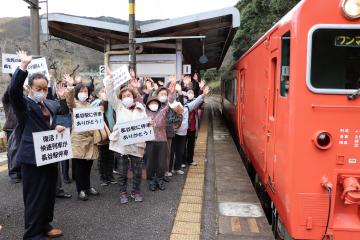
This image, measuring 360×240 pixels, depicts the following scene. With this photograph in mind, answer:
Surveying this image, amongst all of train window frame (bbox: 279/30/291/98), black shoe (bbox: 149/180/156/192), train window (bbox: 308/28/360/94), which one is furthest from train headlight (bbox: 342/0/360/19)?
black shoe (bbox: 149/180/156/192)

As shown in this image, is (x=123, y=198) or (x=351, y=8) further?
(x=123, y=198)

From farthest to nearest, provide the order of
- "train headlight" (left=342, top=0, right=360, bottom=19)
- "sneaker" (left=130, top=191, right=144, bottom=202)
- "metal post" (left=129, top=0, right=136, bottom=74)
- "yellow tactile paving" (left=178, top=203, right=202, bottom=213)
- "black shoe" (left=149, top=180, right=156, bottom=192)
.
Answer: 1. "metal post" (left=129, top=0, right=136, bottom=74)
2. "black shoe" (left=149, top=180, right=156, bottom=192)
3. "sneaker" (left=130, top=191, right=144, bottom=202)
4. "yellow tactile paving" (left=178, top=203, right=202, bottom=213)
5. "train headlight" (left=342, top=0, right=360, bottom=19)

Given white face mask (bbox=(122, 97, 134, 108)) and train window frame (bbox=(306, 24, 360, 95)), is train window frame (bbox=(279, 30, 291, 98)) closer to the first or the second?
train window frame (bbox=(306, 24, 360, 95))

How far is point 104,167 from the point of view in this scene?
244 inches

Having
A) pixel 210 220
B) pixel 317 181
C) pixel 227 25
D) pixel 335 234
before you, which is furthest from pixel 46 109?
pixel 227 25

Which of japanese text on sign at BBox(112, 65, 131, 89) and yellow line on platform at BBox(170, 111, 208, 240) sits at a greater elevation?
japanese text on sign at BBox(112, 65, 131, 89)

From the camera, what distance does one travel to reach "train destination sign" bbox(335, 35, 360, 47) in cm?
338

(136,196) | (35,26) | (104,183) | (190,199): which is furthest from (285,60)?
(35,26)

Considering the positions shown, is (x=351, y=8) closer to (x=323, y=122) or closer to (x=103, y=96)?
(x=323, y=122)

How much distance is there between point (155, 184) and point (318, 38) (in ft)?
11.6

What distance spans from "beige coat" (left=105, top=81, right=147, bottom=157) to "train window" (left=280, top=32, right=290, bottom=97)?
7.21 ft

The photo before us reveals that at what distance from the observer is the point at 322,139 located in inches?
131

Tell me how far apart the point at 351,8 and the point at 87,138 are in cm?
364

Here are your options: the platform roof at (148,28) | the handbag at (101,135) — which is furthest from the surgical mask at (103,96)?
the platform roof at (148,28)
